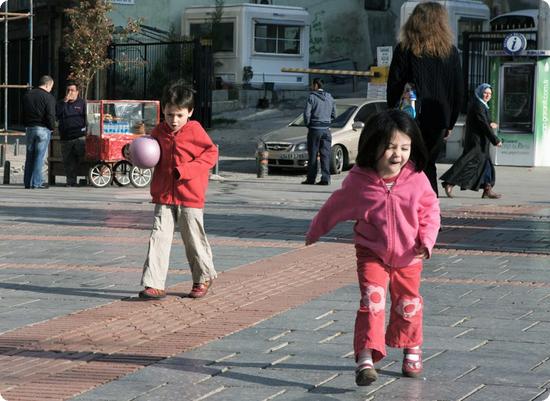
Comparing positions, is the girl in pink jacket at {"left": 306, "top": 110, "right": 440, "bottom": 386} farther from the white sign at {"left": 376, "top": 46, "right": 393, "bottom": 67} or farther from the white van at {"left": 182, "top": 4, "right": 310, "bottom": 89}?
the white van at {"left": 182, "top": 4, "right": 310, "bottom": 89}

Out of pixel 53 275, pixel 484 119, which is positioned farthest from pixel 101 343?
pixel 484 119

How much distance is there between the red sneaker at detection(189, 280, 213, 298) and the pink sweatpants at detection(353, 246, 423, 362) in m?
2.48

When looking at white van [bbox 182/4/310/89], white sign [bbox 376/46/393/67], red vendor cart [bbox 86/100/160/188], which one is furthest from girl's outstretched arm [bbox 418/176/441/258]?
white van [bbox 182/4/310/89]

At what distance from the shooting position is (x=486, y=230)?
41.7 ft

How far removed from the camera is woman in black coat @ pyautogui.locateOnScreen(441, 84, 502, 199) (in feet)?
55.8

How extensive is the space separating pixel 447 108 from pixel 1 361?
19.9 ft

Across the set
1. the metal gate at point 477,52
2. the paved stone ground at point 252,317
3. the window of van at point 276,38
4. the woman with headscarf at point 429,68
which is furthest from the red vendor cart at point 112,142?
the window of van at point 276,38

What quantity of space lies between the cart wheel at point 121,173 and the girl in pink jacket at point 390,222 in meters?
14.3

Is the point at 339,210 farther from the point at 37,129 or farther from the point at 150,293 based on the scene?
the point at 37,129

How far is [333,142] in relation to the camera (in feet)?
78.8

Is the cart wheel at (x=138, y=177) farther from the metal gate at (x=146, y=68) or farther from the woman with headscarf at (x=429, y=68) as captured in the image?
the metal gate at (x=146, y=68)

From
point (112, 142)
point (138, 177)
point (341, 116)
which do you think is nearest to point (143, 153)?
point (112, 142)

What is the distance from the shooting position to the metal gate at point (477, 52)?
2738 cm

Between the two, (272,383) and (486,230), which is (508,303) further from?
(486,230)
